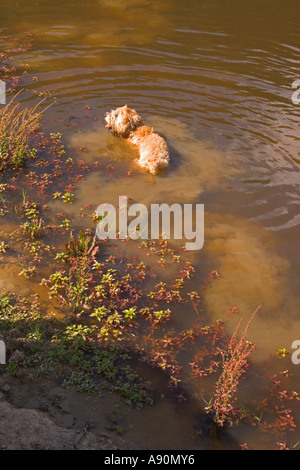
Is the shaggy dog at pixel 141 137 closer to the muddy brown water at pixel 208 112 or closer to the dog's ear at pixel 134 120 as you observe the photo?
the dog's ear at pixel 134 120

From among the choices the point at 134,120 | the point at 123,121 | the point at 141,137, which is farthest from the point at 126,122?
the point at 141,137

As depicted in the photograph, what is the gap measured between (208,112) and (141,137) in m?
2.92

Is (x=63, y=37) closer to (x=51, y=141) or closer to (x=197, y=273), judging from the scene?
(x=51, y=141)

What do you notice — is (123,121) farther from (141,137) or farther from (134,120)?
(141,137)

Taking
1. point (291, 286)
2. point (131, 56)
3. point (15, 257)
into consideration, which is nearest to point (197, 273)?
point (291, 286)

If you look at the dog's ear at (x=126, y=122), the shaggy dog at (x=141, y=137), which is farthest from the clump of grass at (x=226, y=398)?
the dog's ear at (x=126, y=122)

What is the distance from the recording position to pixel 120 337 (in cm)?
662

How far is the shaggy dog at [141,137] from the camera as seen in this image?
35.1 feet

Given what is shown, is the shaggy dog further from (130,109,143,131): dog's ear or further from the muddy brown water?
the muddy brown water

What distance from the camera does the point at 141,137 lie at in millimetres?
11539

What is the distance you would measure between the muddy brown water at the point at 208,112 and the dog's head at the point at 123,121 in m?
0.35

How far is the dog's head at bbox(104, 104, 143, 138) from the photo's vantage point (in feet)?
37.9

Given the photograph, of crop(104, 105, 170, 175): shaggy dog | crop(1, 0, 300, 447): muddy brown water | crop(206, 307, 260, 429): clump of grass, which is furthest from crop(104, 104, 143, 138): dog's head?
crop(206, 307, 260, 429): clump of grass

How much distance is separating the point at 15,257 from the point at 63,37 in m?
12.5
